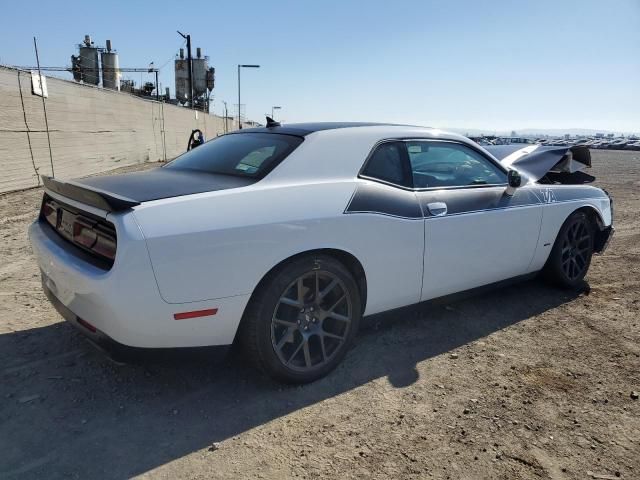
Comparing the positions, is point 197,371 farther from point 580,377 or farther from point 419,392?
point 580,377

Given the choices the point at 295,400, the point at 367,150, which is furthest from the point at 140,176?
the point at 295,400

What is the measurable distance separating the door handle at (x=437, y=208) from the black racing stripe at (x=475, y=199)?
0.07 ft

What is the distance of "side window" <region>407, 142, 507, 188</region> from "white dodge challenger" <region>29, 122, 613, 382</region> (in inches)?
0.4

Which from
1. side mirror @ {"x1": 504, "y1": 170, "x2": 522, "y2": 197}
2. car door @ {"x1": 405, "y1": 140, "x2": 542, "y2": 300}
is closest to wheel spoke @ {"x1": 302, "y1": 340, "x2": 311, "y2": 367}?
car door @ {"x1": 405, "y1": 140, "x2": 542, "y2": 300}

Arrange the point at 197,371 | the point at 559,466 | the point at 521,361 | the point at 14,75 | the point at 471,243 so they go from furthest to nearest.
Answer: the point at 14,75 < the point at 471,243 < the point at 521,361 < the point at 197,371 < the point at 559,466

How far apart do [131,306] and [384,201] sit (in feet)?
5.18

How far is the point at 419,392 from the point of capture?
2797 mm

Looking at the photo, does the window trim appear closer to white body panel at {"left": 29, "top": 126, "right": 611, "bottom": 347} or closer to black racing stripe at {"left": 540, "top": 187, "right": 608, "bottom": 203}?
white body panel at {"left": 29, "top": 126, "right": 611, "bottom": 347}

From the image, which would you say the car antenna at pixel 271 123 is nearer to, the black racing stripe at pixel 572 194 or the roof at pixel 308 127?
the roof at pixel 308 127

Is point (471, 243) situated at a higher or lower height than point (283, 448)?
higher

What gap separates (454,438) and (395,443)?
31 cm

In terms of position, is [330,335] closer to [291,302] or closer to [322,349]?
[322,349]

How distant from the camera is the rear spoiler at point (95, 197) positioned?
224 centimetres

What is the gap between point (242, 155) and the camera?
3.12m
